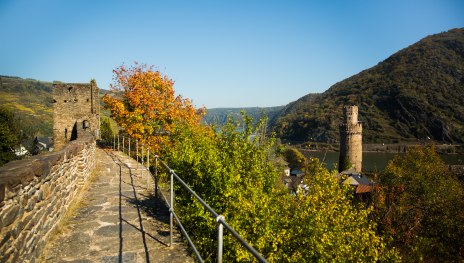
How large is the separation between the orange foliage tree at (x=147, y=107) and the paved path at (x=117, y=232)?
29.7ft

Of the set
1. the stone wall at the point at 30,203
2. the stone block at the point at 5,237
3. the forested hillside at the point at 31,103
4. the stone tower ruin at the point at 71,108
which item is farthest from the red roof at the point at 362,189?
the forested hillside at the point at 31,103

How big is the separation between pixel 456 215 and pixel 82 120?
91.1 feet

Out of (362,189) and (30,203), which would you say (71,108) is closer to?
(30,203)

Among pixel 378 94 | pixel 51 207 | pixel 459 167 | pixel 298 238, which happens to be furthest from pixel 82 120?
pixel 378 94

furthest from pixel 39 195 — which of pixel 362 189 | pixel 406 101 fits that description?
pixel 406 101

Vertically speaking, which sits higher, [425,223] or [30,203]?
[30,203]

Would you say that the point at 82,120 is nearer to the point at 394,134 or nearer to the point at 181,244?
the point at 181,244

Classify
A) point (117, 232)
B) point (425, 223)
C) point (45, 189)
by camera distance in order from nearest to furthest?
point (45, 189) → point (117, 232) → point (425, 223)

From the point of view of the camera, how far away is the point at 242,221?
7.50 m

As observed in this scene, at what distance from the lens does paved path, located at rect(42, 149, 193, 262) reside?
402 cm

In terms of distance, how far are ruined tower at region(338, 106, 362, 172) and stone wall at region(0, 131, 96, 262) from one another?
4939 centimetres

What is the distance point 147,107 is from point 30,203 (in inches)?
556

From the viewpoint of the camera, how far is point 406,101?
119688 mm

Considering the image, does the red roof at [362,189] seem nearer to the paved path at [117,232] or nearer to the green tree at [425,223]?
the green tree at [425,223]
